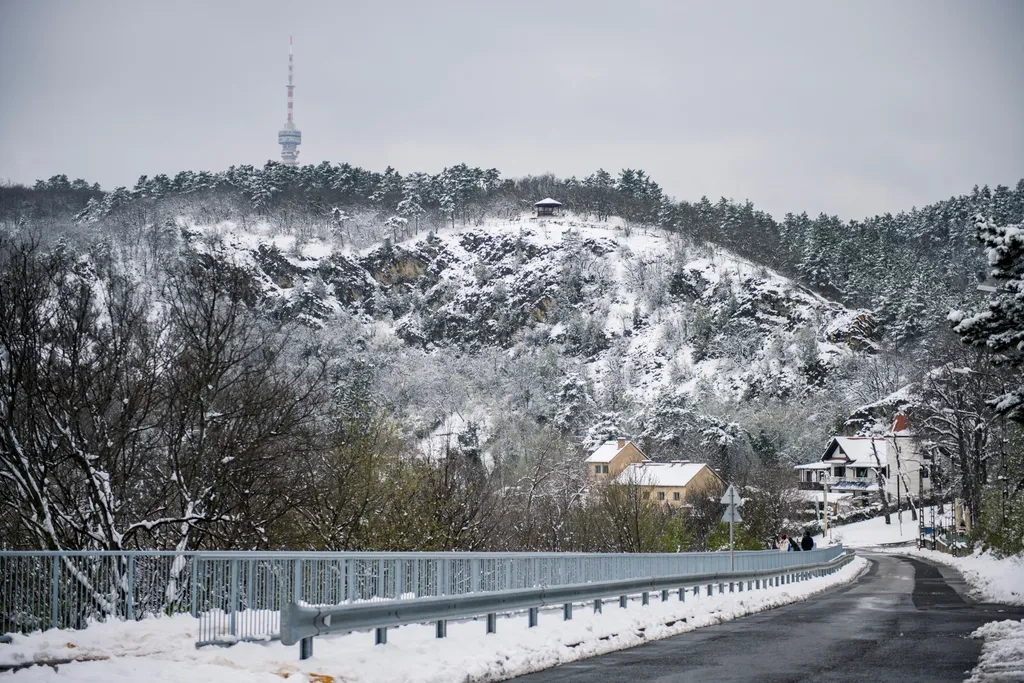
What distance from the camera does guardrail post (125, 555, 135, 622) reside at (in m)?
12.9

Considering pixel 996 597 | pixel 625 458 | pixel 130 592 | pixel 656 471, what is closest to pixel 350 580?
pixel 130 592

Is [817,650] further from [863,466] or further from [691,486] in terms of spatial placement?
[863,466]

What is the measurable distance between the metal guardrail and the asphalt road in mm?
1544

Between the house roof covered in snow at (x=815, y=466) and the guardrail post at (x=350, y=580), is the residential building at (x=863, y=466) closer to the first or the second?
the house roof covered in snow at (x=815, y=466)

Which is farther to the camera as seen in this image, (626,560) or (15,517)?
(626,560)

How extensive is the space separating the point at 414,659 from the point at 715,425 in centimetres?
11928

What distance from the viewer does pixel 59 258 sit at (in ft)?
71.5

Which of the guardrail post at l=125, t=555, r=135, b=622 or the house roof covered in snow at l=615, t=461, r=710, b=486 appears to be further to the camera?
the house roof covered in snow at l=615, t=461, r=710, b=486

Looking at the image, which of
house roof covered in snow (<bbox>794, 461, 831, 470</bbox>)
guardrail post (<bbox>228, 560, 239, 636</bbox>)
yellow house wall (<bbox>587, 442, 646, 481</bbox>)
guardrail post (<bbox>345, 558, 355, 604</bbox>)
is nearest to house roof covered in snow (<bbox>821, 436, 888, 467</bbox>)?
house roof covered in snow (<bbox>794, 461, 831, 470</bbox>)

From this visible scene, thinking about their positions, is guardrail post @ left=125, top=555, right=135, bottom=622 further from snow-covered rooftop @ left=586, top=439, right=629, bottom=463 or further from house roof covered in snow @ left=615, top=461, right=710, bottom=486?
snow-covered rooftop @ left=586, top=439, right=629, bottom=463

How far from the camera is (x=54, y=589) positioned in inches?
488

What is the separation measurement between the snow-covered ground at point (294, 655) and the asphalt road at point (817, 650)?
567 millimetres

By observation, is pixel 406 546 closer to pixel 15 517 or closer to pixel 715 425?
pixel 15 517

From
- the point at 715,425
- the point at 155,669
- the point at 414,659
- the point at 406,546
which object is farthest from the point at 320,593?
the point at 715,425
